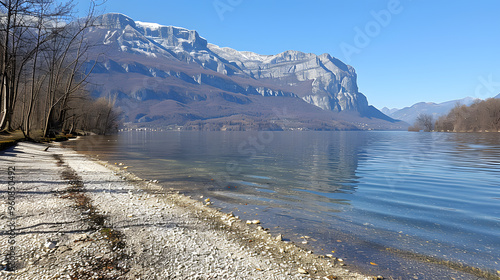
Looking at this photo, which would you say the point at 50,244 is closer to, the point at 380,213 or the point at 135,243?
the point at 135,243

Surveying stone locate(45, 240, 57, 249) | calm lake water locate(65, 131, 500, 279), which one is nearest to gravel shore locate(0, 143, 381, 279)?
stone locate(45, 240, 57, 249)

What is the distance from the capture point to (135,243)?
26.1ft

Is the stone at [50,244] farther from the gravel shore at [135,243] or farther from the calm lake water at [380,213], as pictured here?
the calm lake water at [380,213]

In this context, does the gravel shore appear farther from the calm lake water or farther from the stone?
the calm lake water

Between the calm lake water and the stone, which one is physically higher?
the stone

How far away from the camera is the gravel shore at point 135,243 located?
6.45 m

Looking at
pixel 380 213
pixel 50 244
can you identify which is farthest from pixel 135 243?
pixel 380 213

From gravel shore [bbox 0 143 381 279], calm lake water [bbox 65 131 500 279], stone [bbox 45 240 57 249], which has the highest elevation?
stone [bbox 45 240 57 249]

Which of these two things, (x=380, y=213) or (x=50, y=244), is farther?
(x=380, y=213)

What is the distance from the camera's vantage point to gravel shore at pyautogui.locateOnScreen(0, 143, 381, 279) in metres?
6.45

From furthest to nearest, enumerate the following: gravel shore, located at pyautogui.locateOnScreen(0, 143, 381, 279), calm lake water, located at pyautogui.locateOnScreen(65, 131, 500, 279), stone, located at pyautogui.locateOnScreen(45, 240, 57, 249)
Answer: calm lake water, located at pyautogui.locateOnScreen(65, 131, 500, 279)
stone, located at pyautogui.locateOnScreen(45, 240, 57, 249)
gravel shore, located at pyautogui.locateOnScreen(0, 143, 381, 279)

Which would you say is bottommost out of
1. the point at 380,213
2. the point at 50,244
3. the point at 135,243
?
the point at 380,213

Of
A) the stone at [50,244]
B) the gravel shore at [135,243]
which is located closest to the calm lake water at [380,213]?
the gravel shore at [135,243]

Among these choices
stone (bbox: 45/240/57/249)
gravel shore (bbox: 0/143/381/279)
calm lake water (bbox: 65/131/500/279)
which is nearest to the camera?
gravel shore (bbox: 0/143/381/279)
